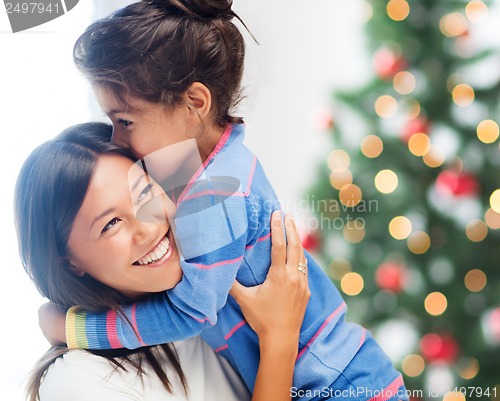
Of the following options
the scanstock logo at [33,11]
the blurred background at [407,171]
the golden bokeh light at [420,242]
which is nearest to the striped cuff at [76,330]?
the scanstock logo at [33,11]

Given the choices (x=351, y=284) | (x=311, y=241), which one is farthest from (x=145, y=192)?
(x=351, y=284)

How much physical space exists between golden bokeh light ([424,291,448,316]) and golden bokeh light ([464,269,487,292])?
7 cm

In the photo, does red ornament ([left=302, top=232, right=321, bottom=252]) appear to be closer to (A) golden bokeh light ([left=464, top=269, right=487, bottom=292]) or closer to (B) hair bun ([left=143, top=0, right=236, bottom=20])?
(A) golden bokeh light ([left=464, top=269, right=487, bottom=292])

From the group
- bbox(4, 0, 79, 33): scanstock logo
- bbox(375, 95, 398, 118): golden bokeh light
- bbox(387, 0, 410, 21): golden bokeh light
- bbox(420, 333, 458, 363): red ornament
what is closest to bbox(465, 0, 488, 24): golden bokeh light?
bbox(387, 0, 410, 21): golden bokeh light

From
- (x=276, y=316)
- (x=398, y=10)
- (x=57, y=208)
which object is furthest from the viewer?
(x=398, y=10)

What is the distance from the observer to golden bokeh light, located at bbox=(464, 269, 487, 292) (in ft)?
4.94

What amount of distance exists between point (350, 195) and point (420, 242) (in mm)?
208

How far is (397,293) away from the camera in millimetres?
1507

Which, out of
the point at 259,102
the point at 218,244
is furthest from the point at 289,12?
the point at 218,244

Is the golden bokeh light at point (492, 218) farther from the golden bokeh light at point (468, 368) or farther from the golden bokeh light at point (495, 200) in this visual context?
the golden bokeh light at point (468, 368)

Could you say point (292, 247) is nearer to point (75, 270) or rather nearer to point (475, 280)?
point (75, 270)

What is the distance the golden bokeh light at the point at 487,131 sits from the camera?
58.0 inches

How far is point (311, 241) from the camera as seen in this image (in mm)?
1463

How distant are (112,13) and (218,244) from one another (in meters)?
0.32
